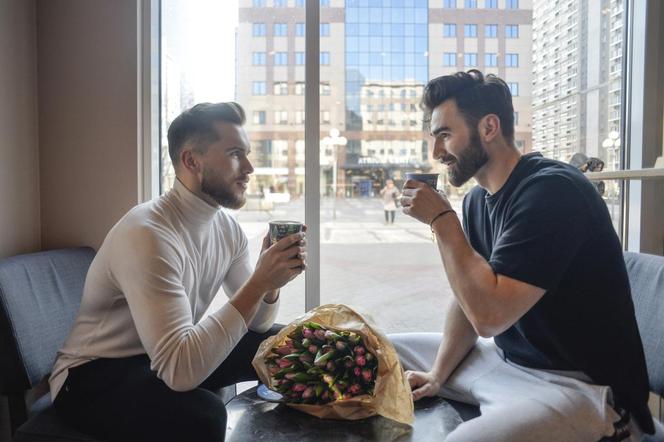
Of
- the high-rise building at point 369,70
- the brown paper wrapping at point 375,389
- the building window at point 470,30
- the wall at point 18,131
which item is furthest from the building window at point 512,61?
the wall at point 18,131

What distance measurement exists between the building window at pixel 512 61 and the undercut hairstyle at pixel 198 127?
133 cm

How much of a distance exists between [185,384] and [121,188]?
1.16 m

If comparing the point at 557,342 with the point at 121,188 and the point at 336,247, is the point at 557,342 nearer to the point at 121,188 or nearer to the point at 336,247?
the point at 336,247

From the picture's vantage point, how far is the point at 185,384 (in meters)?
1.13

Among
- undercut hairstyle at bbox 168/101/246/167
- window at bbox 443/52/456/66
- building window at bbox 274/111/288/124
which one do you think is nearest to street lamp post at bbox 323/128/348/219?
building window at bbox 274/111/288/124

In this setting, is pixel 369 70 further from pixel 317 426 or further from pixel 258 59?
Result: pixel 317 426

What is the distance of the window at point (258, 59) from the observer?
85.3 inches

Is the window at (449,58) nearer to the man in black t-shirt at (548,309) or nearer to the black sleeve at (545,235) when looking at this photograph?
the man in black t-shirt at (548,309)

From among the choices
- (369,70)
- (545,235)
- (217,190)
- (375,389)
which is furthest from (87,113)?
(545,235)

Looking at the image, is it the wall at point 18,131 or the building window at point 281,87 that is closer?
the wall at point 18,131

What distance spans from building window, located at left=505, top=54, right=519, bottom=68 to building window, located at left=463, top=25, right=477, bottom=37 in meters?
0.18

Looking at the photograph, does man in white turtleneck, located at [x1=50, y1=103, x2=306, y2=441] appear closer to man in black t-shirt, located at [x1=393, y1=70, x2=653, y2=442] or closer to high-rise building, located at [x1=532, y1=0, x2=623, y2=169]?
man in black t-shirt, located at [x1=393, y1=70, x2=653, y2=442]

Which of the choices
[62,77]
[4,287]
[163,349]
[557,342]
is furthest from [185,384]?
[62,77]

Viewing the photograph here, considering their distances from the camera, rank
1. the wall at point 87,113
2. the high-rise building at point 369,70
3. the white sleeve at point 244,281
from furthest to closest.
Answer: the high-rise building at point 369,70, the wall at point 87,113, the white sleeve at point 244,281
